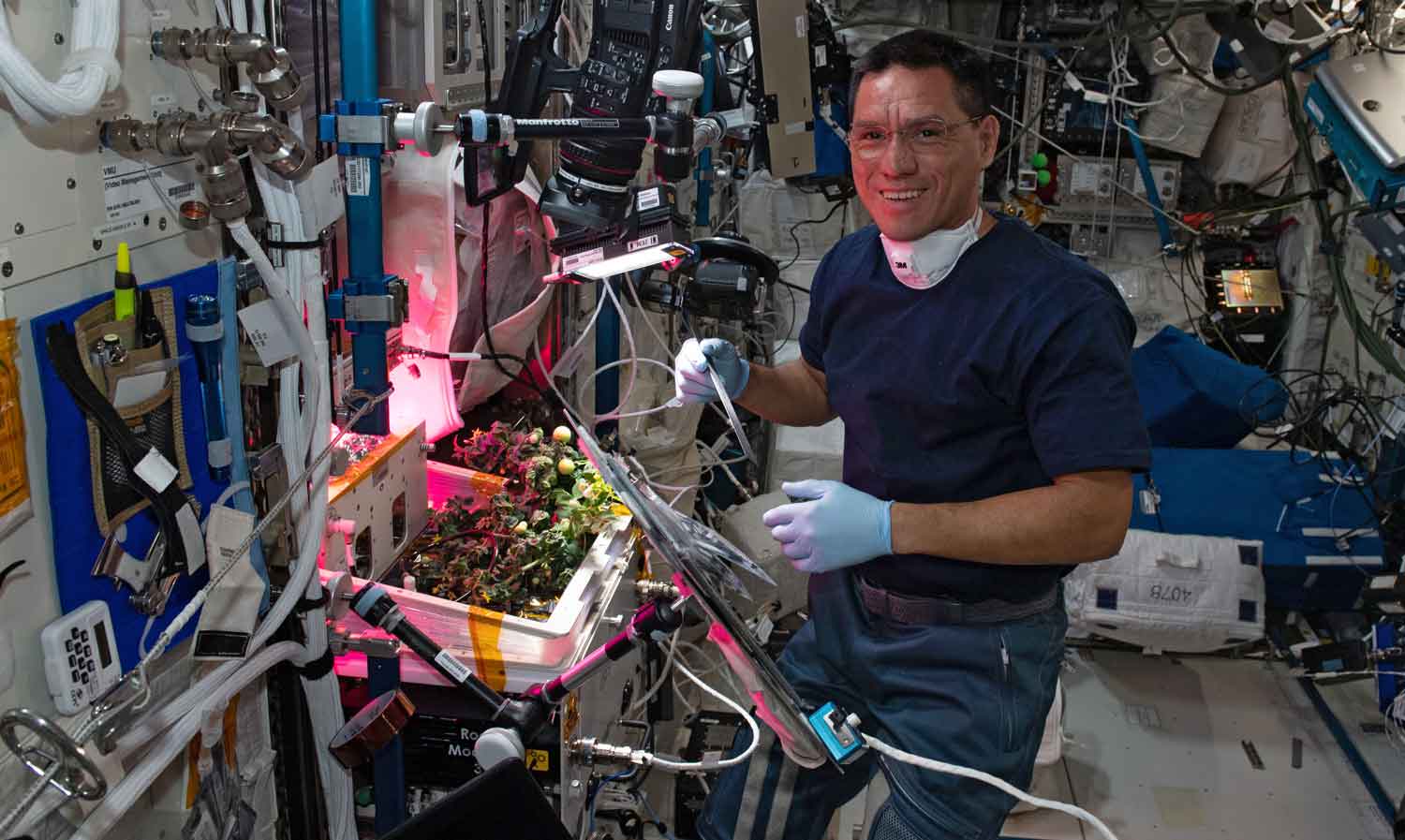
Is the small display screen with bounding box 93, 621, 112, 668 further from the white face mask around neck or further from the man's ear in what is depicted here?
the man's ear

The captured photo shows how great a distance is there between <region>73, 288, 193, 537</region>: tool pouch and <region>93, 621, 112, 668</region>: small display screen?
0.13m

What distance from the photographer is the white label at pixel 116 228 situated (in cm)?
150

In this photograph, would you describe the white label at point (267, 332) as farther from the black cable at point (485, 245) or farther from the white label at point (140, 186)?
the black cable at point (485, 245)

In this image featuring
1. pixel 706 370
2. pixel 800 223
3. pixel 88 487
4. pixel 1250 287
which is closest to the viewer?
pixel 88 487

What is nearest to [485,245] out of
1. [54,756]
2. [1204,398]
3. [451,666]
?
[451,666]

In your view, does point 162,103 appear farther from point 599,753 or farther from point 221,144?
point 599,753

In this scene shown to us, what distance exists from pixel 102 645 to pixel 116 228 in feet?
1.93

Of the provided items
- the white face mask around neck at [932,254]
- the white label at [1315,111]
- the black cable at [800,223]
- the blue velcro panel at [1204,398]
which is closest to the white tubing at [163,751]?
the white face mask around neck at [932,254]

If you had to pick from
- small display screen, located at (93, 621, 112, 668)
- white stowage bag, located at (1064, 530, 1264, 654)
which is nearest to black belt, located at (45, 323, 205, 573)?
small display screen, located at (93, 621, 112, 668)

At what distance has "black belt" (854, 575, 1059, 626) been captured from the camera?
189 cm

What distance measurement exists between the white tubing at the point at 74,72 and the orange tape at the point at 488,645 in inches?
48.5

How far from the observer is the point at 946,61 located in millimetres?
1847

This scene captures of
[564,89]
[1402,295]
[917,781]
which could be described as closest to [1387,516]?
[1402,295]

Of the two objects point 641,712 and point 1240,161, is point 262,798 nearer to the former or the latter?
point 641,712
